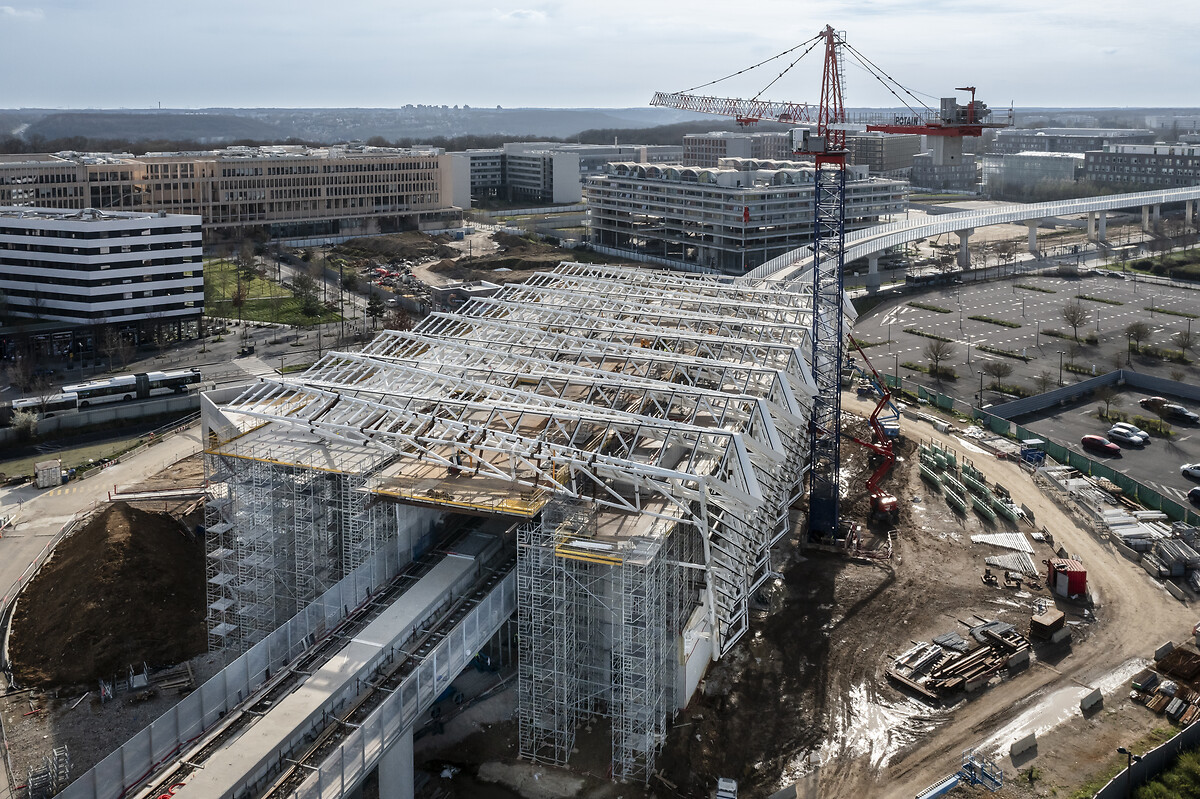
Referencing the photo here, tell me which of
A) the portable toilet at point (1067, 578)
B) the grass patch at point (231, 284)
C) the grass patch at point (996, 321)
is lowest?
the portable toilet at point (1067, 578)

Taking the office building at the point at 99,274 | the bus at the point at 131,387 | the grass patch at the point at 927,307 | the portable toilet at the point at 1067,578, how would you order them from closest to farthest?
the portable toilet at the point at 1067,578, the bus at the point at 131,387, the office building at the point at 99,274, the grass patch at the point at 927,307

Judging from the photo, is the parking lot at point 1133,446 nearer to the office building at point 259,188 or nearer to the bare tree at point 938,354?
the bare tree at point 938,354

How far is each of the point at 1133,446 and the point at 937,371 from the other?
9.73 m

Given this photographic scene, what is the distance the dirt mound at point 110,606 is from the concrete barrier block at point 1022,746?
55.0 ft

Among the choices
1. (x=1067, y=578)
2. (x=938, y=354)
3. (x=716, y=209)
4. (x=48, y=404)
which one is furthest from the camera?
(x=716, y=209)

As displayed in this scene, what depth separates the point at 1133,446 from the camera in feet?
116

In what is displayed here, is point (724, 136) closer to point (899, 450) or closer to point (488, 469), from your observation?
point (899, 450)

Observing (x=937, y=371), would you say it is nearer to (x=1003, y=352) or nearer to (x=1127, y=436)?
(x=1003, y=352)

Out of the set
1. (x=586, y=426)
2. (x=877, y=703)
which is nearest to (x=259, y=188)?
(x=586, y=426)

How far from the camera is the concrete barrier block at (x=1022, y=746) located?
19.0m

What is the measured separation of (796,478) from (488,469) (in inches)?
440

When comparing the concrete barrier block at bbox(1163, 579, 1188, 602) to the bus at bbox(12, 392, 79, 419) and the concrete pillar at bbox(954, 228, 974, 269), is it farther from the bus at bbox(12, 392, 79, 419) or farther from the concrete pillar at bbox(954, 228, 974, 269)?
the concrete pillar at bbox(954, 228, 974, 269)

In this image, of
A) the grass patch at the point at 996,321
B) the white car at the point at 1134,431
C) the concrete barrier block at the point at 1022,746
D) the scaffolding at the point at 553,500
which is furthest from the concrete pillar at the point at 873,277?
the concrete barrier block at the point at 1022,746

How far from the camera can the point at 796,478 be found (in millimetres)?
29109
